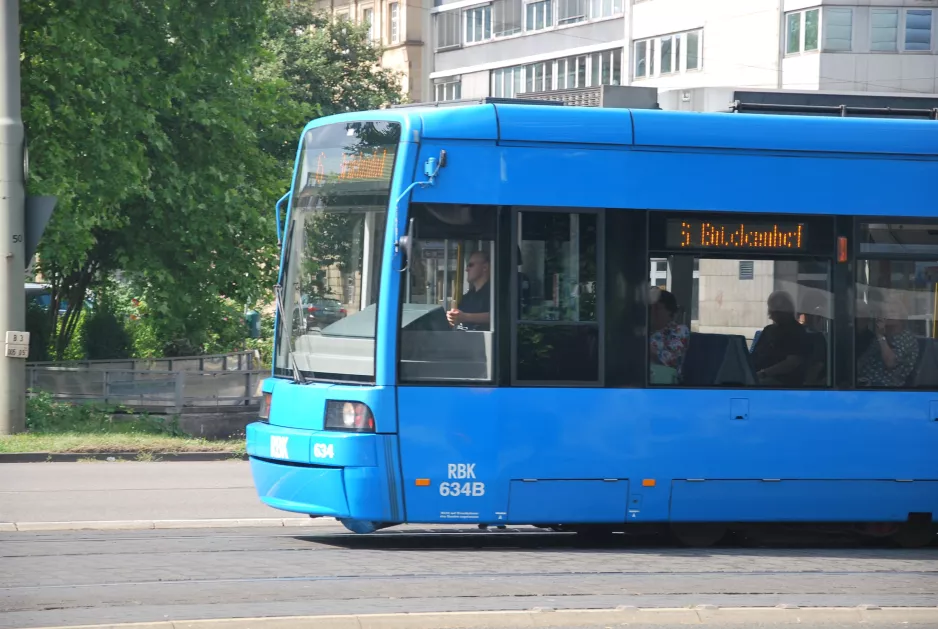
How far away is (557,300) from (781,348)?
1.66 meters

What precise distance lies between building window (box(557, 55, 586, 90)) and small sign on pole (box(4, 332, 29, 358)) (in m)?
38.1

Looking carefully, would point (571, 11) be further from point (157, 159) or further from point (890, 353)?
point (890, 353)

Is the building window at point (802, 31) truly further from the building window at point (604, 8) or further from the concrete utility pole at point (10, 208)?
the concrete utility pole at point (10, 208)

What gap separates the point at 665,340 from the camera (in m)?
9.60

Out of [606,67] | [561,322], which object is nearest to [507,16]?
[606,67]

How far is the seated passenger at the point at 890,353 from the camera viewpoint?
9.92 metres

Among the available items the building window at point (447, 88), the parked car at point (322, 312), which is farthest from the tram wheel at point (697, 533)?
the building window at point (447, 88)

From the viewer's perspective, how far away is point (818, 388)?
9812mm

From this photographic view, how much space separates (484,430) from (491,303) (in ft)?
2.74

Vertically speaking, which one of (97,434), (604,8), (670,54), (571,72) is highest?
(604,8)

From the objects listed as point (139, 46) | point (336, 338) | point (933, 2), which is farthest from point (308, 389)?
point (933, 2)

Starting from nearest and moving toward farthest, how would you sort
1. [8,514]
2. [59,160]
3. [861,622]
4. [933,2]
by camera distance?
[861,622]
[8,514]
[59,160]
[933,2]

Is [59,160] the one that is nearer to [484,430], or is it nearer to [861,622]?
[484,430]

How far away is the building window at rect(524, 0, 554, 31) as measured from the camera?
56.1 meters
